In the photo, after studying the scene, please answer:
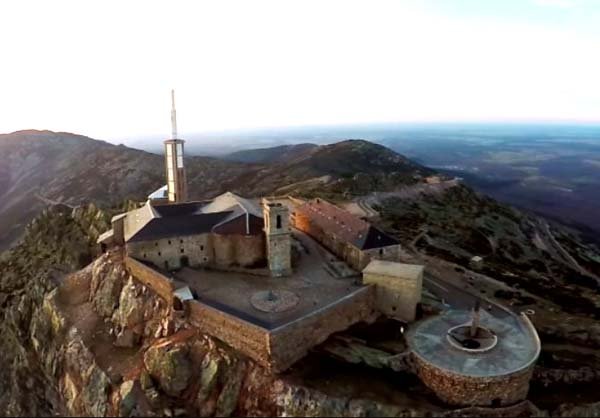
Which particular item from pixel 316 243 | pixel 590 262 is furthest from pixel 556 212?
pixel 316 243

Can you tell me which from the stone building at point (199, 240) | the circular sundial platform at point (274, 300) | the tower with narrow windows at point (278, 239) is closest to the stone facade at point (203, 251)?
the stone building at point (199, 240)

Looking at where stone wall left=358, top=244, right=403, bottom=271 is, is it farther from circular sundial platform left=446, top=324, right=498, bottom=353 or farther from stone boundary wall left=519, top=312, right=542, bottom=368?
stone boundary wall left=519, top=312, right=542, bottom=368

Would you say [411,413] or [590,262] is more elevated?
[411,413]

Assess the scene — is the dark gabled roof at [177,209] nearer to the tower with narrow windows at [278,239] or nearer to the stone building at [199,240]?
the stone building at [199,240]

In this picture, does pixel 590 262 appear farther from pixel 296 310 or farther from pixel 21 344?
pixel 21 344

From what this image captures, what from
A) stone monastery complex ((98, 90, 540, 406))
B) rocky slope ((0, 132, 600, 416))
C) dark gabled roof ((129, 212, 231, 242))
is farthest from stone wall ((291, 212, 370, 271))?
dark gabled roof ((129, 212, 231, 242))

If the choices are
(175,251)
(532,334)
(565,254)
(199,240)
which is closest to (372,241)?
(532,334)
